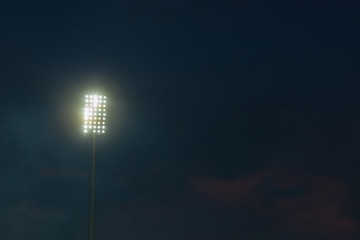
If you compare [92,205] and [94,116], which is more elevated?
[94,116]

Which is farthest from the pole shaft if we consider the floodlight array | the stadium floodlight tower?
the floodlight array

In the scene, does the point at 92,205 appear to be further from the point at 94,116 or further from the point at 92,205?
the point at 94,116

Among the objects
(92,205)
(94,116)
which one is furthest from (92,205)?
(94,116)

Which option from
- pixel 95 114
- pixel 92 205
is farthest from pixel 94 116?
pixel 92 205

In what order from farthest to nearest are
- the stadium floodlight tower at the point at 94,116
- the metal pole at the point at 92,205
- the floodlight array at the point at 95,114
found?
the floodlight array at the point at 95,114 → the stadium floodlight tower at the point at 94,116 → the metal pole at the point at 92,205

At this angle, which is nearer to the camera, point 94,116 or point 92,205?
point 92,205

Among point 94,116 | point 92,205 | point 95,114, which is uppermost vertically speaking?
point 95,114

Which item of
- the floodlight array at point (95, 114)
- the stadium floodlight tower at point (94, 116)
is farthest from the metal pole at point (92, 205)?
the floodlight array at point (95, 114)

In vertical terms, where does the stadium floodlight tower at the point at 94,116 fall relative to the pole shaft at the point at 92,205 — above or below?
above

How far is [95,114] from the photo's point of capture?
115ft

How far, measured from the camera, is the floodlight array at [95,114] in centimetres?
3450

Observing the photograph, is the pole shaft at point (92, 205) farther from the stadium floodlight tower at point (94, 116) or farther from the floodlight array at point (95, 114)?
the floodlight array at point (95, 114)

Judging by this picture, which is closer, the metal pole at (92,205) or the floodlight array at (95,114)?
the metal pole at (92,205)

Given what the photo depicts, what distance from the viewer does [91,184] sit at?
107 feet
